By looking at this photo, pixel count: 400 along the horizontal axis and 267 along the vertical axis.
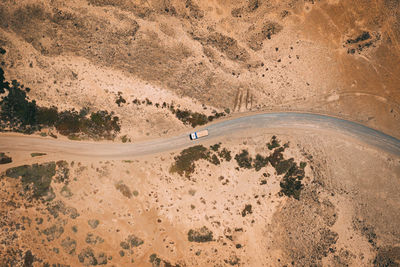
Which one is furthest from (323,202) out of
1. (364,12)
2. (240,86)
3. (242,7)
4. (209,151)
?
(242,7)

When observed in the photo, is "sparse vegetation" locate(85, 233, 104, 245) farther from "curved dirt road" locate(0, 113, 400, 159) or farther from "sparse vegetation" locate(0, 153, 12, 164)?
"sparse vegetation" locate(0, 153, 12, 164)

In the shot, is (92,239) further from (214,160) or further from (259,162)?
(259,162)

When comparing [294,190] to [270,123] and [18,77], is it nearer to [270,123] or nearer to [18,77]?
[270,123]

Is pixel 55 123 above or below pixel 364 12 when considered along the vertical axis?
below

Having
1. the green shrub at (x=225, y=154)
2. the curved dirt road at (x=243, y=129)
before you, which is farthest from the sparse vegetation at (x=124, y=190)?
the green shrub at (x=225, y=154)

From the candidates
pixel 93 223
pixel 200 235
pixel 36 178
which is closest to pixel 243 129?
pixel 200 235

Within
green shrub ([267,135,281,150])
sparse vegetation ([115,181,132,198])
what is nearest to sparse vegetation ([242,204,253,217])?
green shrub ([267,135,281,150])
